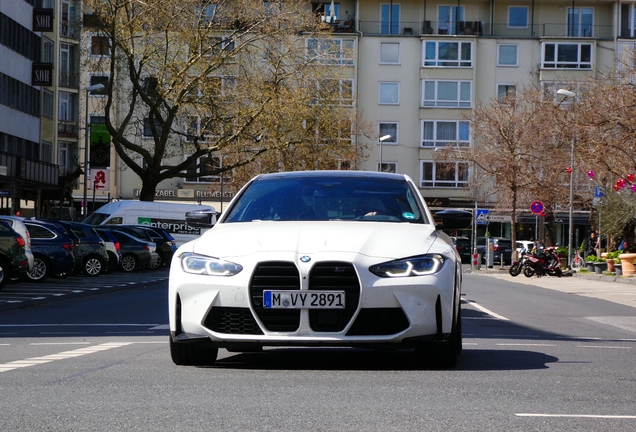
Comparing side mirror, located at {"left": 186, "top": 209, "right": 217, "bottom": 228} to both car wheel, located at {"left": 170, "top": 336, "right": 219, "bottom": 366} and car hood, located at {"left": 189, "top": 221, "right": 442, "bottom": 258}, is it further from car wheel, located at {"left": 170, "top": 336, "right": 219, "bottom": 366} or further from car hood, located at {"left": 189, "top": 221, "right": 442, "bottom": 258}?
car wheel, located at {"left": 170, "top": 336, "right": 219, "bottom": 366}

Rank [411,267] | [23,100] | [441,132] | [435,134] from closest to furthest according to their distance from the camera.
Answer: [411,267], [23,100], [441,132], [435,134]

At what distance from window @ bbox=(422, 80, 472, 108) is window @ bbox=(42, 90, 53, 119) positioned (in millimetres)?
26309

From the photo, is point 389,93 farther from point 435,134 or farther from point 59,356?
point 59,356

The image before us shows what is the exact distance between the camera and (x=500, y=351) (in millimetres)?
11703

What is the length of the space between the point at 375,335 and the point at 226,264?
3.83 feet

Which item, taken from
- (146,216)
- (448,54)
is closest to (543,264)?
(146,216)

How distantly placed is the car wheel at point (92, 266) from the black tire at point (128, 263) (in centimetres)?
550

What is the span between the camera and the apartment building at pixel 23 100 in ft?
196

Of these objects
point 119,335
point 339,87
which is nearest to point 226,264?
point 119,335

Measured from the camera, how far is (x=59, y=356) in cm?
1102

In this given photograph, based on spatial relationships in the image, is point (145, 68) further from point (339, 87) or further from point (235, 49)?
point (339, 87)

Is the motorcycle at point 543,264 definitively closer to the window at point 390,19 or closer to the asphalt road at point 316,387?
the asphalt road at point 316,387

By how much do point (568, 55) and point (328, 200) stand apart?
7825 cm

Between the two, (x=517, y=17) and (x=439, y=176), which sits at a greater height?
(x=517, y=17)
